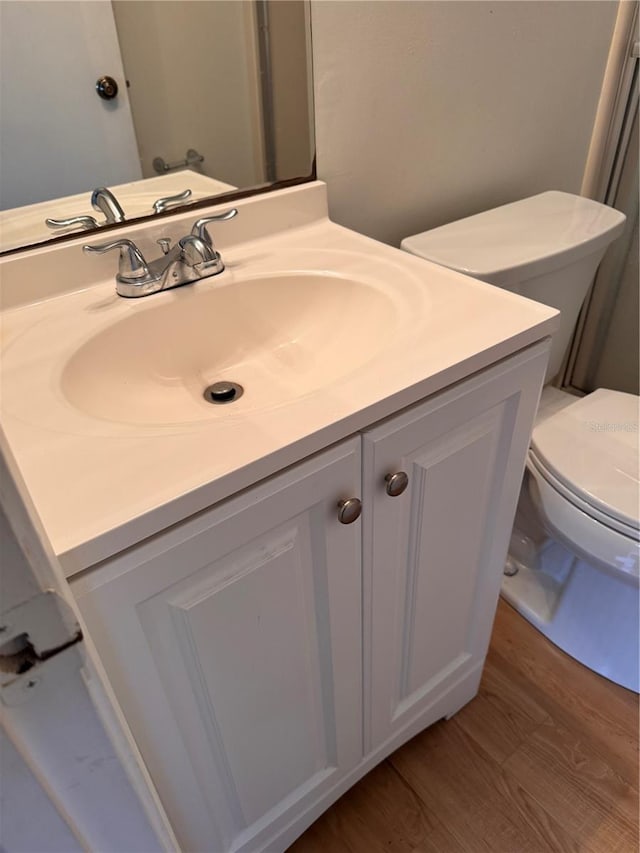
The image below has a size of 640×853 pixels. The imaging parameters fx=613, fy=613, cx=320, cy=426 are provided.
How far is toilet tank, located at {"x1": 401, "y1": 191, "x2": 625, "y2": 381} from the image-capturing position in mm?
1091

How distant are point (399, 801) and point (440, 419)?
806 mm

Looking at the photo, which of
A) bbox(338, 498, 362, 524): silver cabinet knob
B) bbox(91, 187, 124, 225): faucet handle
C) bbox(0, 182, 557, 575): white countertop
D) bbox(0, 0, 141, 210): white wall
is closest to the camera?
bbox(0, 182, 557, 575): white countertop

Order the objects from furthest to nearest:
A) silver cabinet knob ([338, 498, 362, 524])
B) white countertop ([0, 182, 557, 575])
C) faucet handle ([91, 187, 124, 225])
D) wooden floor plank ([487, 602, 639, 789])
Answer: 1. wooden floor plank ([487, 602, 639, 789])
2. faucet handle ([91, 187, 124, 225])
3. silver cabinet knob ([338, 498, 362, 524])
4. white countertop ([0, 182, 557, 575])

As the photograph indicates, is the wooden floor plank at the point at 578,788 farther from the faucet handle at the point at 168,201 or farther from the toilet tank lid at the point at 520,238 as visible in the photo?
the faucet handle at the point at 168,201

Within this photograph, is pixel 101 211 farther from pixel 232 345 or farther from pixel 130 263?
pixel 232 345

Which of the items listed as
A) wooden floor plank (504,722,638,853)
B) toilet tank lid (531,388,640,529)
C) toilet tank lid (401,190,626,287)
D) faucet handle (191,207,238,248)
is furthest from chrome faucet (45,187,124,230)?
wooden floor plank (504,722,638,853)

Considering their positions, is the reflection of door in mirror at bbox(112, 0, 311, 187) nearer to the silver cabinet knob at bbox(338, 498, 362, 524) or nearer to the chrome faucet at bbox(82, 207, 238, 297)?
the chrome faucet at bbox(82, 207, 238, 297)

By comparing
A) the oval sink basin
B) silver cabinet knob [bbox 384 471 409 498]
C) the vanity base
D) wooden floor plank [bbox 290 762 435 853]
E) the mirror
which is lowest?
wooden floor plank [bbox 290 762 435 853]

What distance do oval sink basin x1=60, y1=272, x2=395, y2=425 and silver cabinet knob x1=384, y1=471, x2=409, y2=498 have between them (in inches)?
5.8

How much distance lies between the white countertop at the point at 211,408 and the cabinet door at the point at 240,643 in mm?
40

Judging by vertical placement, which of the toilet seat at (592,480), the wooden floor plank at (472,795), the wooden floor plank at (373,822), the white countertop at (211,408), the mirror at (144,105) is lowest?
the wooden floor plank at (373,822)

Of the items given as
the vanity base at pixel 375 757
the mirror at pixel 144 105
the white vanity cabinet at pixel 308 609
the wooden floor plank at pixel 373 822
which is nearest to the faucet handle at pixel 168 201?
the mirror at pixel 144 105

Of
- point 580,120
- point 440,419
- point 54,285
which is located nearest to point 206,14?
point 54,285

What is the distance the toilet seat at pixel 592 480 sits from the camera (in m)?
1.07
